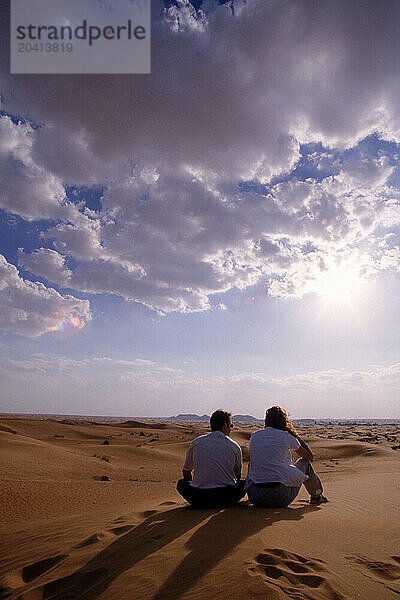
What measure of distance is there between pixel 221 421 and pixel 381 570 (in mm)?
A: 2774

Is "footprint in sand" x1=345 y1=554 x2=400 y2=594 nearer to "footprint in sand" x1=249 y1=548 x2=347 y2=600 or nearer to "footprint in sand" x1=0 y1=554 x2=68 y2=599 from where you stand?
"footprint in sand" x1=249 y1=548 x2=347 y2=600

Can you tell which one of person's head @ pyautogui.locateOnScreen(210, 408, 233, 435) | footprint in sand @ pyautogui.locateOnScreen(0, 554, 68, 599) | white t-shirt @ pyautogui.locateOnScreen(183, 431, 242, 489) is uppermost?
person's head @ pyautogui.locateOnScreen(210, 408, 233, 435)

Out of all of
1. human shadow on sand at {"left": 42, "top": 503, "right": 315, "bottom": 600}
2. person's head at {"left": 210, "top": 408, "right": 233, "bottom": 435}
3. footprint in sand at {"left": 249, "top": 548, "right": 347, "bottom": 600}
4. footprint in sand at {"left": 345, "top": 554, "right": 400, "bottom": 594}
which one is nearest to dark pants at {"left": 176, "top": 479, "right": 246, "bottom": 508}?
human shadow on sand at {"left": 42, "top": 503, "right": 315, "bottom": 600}

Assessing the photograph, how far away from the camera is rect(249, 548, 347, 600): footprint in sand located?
2975mm

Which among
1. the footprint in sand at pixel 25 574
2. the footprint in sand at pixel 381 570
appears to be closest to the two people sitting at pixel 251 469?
the footprint in sand at pixel 381 570

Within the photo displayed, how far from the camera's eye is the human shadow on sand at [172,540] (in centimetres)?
326

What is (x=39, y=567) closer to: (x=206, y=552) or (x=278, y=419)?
(x=206, y=552)

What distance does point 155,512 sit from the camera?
19.4 ft

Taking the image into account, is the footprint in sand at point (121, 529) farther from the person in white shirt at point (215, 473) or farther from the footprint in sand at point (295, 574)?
the footprint in sand at point (295, 574)

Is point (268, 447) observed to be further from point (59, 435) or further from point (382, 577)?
point (59, 435)

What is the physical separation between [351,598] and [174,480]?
10847 millimetres

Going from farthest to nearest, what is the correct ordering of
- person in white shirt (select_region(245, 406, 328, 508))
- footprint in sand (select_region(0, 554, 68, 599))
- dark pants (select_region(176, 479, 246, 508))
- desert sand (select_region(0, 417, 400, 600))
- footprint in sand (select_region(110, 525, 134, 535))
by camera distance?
dark pants (select_region(176, 479, 246, 508))
person in white shirt (select_region(245, 406, 328, 508))
footprint in sand (select_region(110, 525, 134, 535))
footprint in sand (select_region(0, 554, 68, 599))
desert sand (select_region(0, 417, 400, 600))

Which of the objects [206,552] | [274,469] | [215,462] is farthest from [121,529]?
[274,469]

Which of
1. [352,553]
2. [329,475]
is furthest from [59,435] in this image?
[352,553]
